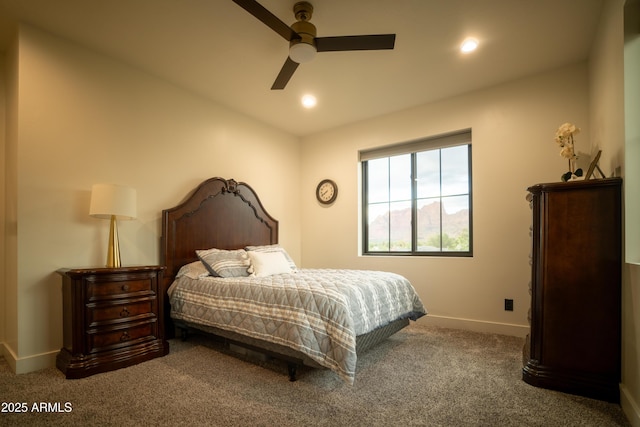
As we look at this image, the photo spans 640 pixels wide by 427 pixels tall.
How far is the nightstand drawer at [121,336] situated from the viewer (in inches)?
93.6

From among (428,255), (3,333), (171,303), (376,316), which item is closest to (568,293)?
(376,316)

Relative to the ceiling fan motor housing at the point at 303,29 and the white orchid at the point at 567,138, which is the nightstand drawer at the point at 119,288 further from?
the white orchid at the point at 567,138

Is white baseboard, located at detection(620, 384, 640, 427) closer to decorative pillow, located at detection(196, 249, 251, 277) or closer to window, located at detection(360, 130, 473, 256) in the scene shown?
window, located at detection(360, 130, 473, 256)

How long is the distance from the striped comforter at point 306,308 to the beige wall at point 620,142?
1.44 meters

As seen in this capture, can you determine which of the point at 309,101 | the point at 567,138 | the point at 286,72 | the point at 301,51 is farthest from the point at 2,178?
the point at 567,138

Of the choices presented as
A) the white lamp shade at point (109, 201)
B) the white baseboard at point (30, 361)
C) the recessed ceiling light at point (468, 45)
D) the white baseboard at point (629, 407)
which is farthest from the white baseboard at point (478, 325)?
the white baseboard at point (30, 361)

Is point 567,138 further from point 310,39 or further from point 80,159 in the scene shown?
point 80,159

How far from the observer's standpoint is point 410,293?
10.3 ft

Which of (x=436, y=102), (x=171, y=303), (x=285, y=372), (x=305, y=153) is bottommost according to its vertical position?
(x=285, y=372)

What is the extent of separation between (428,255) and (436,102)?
5.94 ft

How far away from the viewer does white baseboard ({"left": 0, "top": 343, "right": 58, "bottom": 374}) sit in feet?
7.77

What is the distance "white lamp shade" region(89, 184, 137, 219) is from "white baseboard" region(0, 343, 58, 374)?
44.0 inches

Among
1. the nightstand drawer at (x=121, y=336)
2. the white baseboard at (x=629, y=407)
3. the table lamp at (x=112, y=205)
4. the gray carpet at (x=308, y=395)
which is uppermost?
the table lamp at (x=112, y=205)

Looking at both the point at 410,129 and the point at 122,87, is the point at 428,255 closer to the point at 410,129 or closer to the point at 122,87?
the point at 410,129
